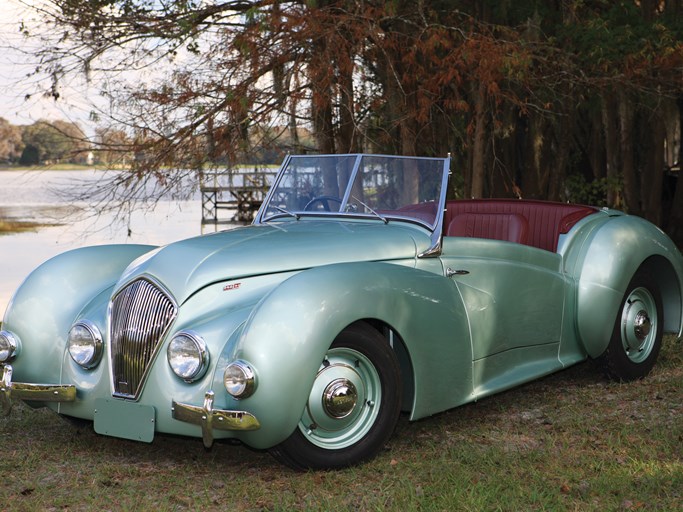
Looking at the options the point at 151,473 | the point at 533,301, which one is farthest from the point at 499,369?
the point at 151,473

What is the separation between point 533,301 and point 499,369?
553 millimetres

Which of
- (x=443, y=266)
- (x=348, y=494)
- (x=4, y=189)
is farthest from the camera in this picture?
(x=4, y=189)

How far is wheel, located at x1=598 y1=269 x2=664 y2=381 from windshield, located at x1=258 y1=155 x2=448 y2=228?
1749 millimetres

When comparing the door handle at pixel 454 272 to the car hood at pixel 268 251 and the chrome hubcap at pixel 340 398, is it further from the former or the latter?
the chrome hubcap at pixel 340 398

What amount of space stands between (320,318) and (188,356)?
0.66 meters

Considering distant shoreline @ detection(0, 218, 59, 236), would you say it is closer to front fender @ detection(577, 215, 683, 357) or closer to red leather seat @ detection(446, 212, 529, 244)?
red leather seat @ detection(446, 212, 529, 244)

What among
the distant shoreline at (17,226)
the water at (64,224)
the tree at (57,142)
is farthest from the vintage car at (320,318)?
the distant shoreline at (17,226)

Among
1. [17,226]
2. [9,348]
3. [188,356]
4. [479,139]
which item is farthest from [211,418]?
[17,226]

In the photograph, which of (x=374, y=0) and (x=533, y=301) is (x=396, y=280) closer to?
(x=533, y=301)

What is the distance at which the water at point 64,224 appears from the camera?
11430 mm

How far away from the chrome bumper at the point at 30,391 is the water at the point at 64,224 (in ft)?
12.5

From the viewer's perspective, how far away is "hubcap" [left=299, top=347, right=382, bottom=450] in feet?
14.9

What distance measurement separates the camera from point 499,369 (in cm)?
558

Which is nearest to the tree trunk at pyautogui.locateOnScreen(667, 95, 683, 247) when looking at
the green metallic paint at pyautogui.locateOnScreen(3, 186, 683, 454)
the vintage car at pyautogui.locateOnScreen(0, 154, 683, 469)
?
the vintage car at pyautogui.locateOnScreen(0, 154, 683, 469)
